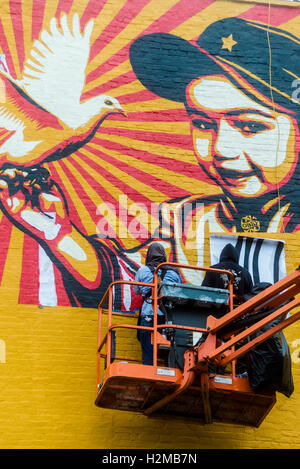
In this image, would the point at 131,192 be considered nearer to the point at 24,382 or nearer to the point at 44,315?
the point at 44,315

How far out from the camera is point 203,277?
10133mm

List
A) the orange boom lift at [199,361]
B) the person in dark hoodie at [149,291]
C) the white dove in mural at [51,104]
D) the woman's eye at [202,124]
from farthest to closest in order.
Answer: the woman's eye at [202,124] < the white dove in mural at [51,104] < the person in dark hoodie at [149,291] < the orange boom lift at [199,361]

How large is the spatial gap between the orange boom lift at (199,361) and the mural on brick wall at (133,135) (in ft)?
6.37

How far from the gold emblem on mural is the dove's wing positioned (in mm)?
3177

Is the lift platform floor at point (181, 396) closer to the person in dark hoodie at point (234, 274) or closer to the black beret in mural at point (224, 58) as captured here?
the person in dark hoodie at point (234, 274)

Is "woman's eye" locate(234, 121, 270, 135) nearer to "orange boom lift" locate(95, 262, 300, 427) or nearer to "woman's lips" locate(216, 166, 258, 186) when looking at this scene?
"woman's lips" locate(216, 166, 258, 186)

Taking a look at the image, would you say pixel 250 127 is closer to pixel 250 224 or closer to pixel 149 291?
pixel 250 224

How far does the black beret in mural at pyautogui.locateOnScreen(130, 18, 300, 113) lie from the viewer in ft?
36.5

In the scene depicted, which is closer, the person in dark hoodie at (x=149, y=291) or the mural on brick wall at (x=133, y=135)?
the person in dark hoodie at (x=149, y=291)

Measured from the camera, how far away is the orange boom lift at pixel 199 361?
7.32m

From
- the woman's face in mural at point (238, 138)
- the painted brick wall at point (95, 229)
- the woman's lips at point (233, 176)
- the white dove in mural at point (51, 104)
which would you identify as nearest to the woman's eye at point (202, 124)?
the woman's face in mural at point (238, 138)

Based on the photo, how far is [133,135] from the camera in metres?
10.7
